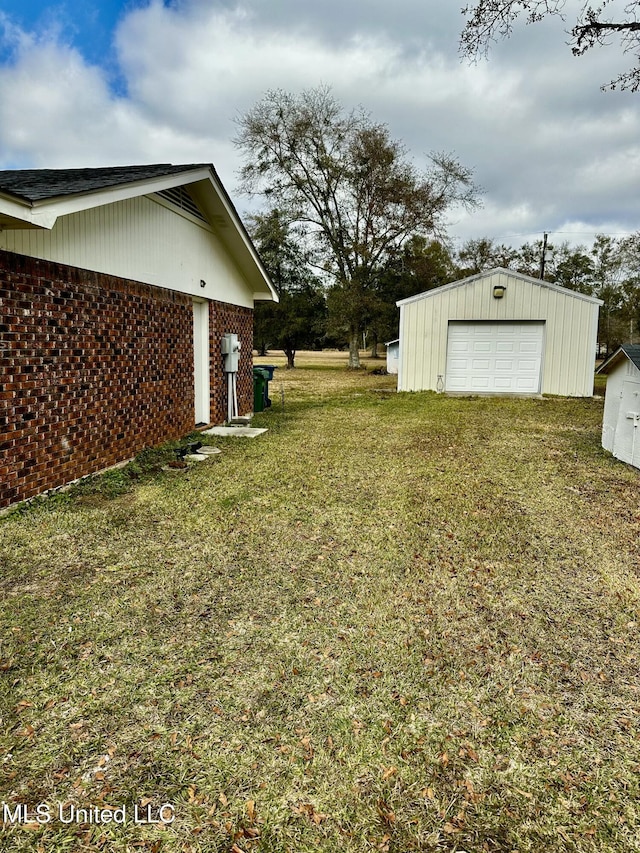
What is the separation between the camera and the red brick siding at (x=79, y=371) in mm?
4441

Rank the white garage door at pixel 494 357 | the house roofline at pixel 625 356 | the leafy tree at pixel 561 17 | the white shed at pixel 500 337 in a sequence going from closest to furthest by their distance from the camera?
1. the house roofline at pixel 625 356
2. the leafy tree at pixel 561 17
3. the white shed at pixel 500 337
4. the white garage door at pixel 494 357

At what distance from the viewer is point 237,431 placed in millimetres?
8727

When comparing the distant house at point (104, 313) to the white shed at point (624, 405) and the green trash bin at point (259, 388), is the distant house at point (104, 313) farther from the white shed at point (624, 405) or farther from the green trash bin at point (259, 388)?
the white shed at point (624, 405)

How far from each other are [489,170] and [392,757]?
3143 centimetres

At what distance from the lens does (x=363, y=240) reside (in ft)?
92.5

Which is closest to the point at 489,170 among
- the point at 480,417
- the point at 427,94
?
the point at 427,94

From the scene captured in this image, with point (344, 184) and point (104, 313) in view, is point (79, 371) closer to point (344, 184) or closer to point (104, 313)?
point (104, 313)

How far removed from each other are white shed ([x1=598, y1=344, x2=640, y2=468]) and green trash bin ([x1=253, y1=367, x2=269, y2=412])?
22.1ft

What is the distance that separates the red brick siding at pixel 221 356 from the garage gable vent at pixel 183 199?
4.86 ft

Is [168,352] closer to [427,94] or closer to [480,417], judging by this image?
[480,417]

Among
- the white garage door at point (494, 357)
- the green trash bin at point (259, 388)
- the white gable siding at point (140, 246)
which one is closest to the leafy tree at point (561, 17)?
the white gable siding at point (140, 246)

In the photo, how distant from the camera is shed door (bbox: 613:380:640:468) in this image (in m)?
6.20

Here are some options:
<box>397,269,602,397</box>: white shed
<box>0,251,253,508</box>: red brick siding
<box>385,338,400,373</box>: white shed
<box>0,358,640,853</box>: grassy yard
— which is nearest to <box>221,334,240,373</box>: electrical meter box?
<box>0,251,253,508</box>: red brick siding

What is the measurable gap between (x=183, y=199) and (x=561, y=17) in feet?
21.4
